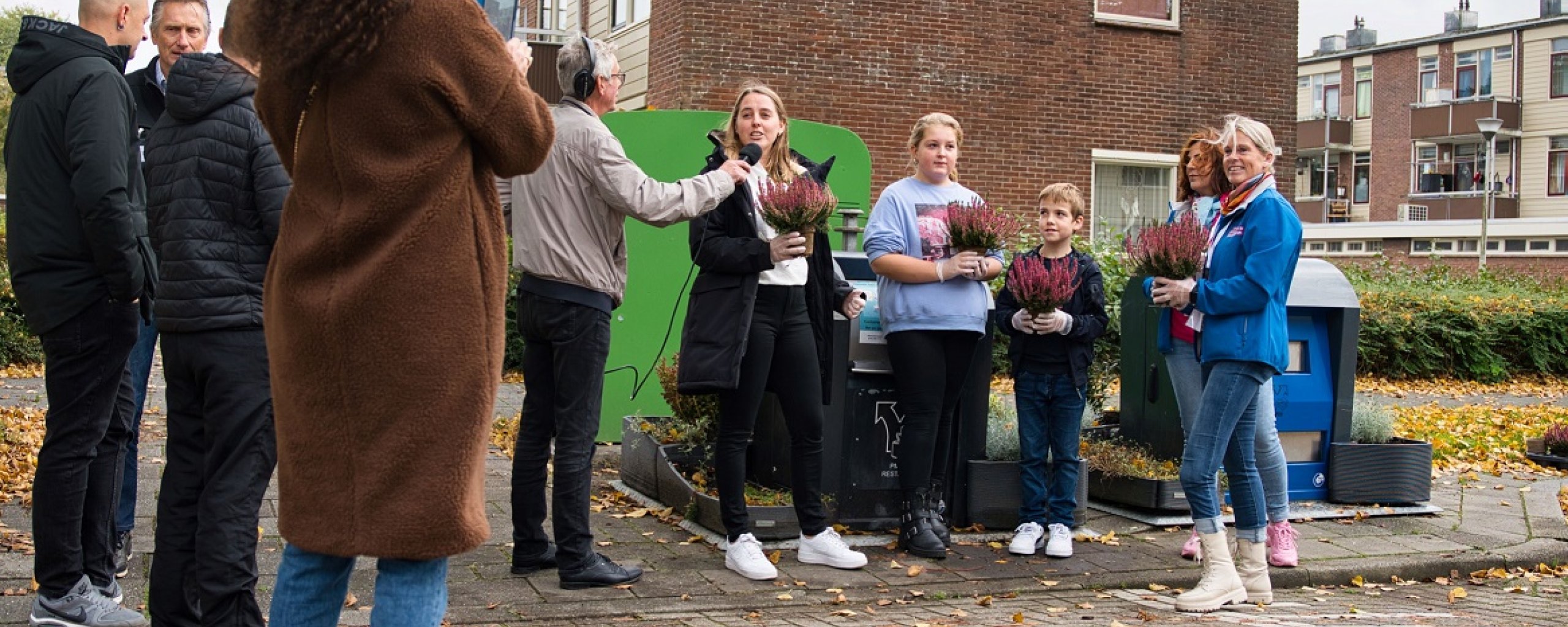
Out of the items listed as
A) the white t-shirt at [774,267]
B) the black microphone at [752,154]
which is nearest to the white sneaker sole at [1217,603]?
the white t-shirt at [774,267]

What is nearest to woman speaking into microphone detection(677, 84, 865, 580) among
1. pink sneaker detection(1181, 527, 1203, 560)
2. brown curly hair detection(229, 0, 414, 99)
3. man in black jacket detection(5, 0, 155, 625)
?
pink sneaker detection(1181, 527, 1203, 560)

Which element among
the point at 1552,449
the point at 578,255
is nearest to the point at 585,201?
the point at 578,255

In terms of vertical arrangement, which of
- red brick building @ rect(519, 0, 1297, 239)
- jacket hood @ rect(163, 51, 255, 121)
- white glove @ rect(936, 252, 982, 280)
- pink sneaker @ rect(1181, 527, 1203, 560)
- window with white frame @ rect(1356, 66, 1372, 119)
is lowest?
pink sneaker @ rect(1181, 527, 1203, 560)

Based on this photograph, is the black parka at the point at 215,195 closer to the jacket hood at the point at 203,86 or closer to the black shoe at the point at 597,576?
the jacket hood at the point at 203,86

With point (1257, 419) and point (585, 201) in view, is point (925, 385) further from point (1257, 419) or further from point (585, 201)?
point (585, 201)

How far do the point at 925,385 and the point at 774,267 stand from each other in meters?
0.87

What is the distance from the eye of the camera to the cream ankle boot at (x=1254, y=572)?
582 centimetres

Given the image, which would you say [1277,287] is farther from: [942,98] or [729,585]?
[942,98]

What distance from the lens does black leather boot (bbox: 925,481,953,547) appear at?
247 inches

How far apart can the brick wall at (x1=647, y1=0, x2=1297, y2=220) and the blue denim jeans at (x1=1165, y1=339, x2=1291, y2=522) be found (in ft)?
34.3

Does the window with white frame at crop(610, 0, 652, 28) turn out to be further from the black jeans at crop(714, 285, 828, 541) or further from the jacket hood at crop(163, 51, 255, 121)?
the jacket hood at crop(163, 51, 255, 121)

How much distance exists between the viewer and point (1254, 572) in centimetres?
585

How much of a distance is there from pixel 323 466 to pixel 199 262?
149 cm

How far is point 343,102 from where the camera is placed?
2777 mm
